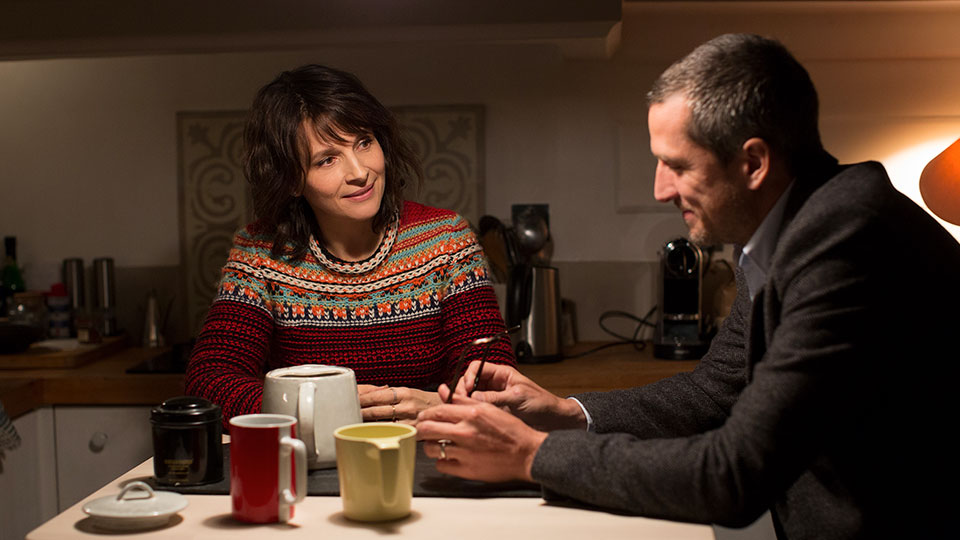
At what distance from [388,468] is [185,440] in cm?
29

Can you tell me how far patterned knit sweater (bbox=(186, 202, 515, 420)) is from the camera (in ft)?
5.73

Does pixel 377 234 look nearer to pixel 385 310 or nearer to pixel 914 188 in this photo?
pixel 385 310

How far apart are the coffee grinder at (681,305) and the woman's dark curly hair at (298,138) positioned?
1.00 metres

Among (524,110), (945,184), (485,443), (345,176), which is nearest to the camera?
(485,443)

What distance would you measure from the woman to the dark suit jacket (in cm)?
71

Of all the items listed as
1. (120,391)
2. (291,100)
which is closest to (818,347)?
(291,100)

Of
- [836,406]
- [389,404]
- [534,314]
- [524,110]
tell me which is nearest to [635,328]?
[534,314]

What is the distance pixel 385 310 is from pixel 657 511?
839 mm

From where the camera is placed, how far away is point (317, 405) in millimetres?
1217

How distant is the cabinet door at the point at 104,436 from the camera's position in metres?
2.48

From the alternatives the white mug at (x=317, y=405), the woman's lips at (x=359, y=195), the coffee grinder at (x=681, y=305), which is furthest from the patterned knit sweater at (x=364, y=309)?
the coffee grinder at (x=681, y=305)

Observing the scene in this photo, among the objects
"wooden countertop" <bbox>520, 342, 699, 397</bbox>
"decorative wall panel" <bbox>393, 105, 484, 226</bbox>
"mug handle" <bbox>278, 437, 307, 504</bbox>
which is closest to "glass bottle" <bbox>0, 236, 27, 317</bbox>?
"decorative wall panel" <bbox>393, 105, 484, 226</bbox>

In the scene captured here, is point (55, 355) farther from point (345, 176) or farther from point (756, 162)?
point (756, 162)

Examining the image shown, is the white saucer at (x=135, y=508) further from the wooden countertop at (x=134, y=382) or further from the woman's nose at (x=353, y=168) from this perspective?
the wooden countertop at (x=134, y=382)
